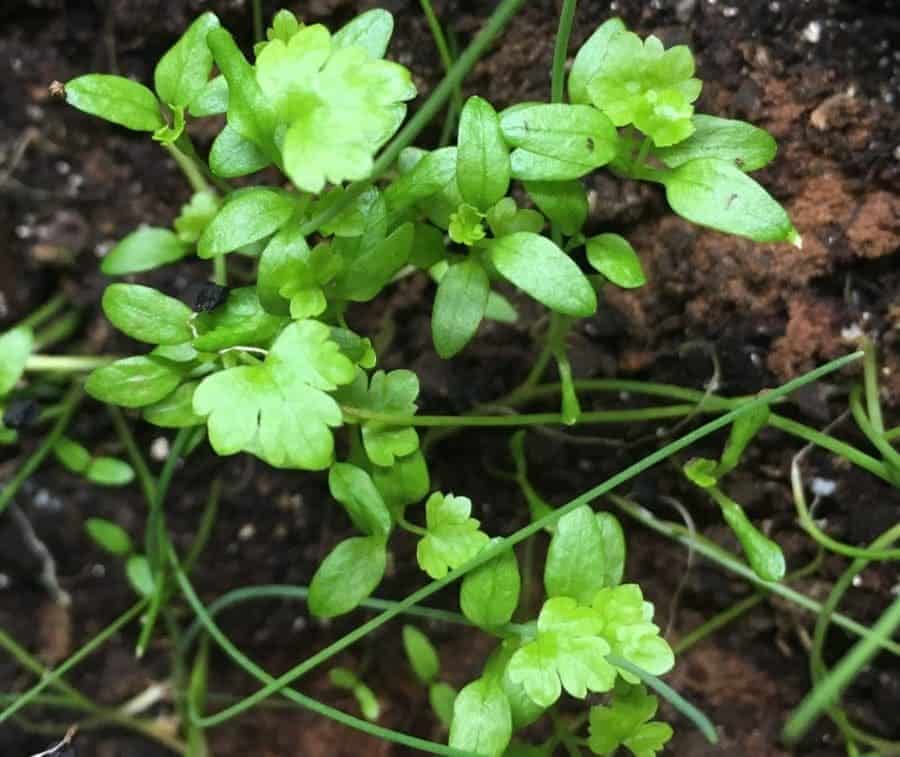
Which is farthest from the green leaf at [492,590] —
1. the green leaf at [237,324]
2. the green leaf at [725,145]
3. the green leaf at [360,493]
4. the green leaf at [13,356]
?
the green leaf at [13,356]

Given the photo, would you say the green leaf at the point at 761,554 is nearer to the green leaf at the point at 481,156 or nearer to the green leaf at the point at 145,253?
the green leaf at the point at 481,156

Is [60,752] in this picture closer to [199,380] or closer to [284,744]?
[284,744]

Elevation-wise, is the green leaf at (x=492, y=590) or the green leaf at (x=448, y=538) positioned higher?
the green leaf at (x=448, y=538)

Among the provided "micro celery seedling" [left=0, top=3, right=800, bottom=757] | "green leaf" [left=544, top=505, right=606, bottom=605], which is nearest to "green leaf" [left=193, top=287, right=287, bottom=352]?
"micro celery seedling" [left=0, top=3, right=800, bottom=757]

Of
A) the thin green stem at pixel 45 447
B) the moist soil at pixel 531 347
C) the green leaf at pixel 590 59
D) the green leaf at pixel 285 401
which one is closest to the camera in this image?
the green leaf at pixel 285 401

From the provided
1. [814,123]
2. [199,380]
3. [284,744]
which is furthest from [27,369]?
[814,123]

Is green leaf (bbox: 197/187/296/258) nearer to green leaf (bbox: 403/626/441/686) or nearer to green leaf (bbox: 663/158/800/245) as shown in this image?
green leaf (bbox: 663/158/800/245)
